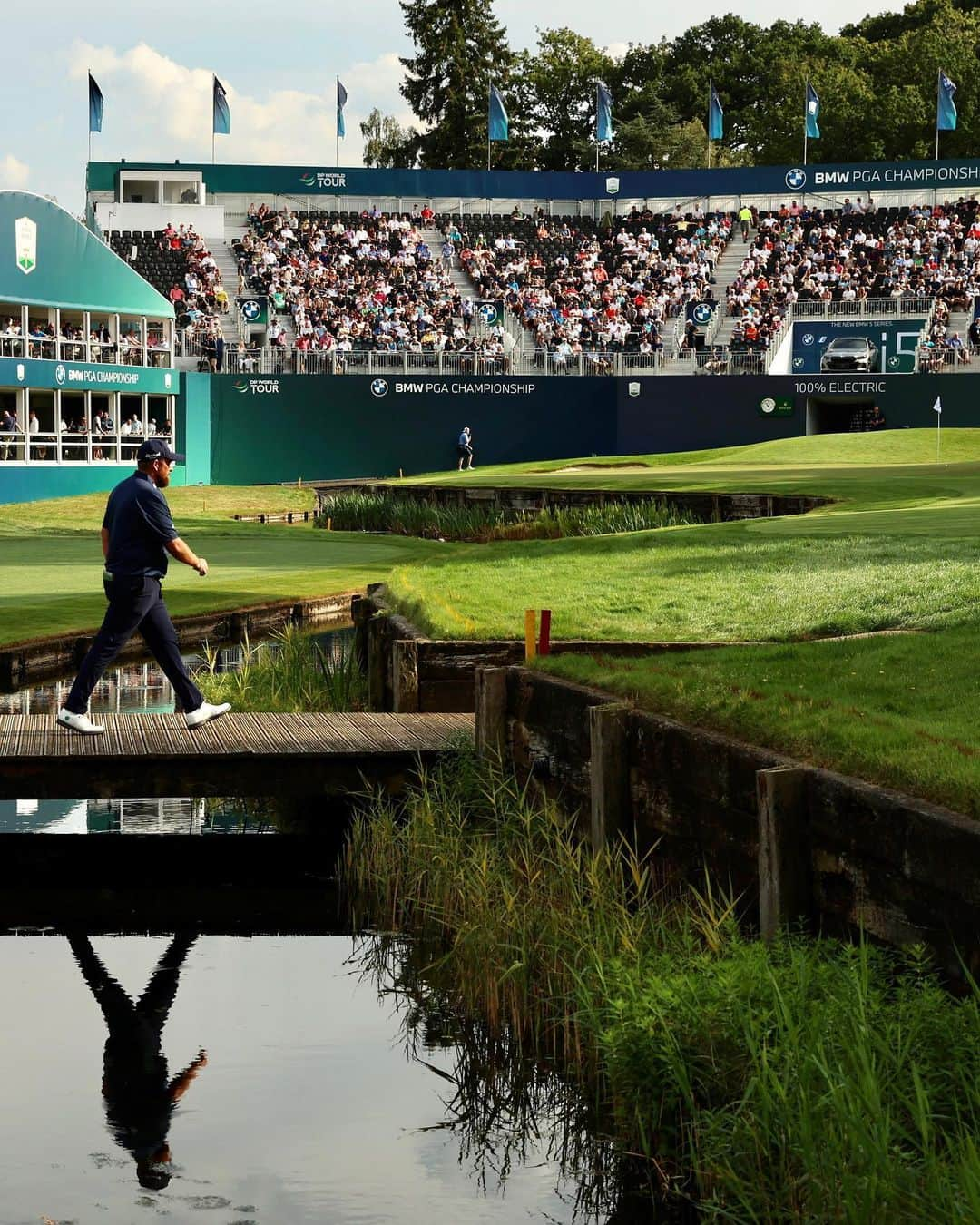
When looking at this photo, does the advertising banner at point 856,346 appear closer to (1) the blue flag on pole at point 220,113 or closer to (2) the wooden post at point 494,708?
(1) the blue flag on pole at point 220,113

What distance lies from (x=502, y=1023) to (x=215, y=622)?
13909 mm

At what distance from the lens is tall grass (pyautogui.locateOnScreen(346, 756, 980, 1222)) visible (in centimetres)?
581

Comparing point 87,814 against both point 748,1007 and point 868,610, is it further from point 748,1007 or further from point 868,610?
point 748,1007

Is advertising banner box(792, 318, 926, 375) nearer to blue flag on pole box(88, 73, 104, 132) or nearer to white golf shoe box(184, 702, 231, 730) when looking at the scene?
blue flag on pole box(88, 73, 104, 132)

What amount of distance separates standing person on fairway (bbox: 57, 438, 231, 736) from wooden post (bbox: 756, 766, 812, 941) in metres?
5.23

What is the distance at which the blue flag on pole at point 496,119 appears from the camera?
2899 inches

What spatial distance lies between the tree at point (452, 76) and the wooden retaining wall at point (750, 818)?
89.5m

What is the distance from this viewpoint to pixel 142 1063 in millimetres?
8773

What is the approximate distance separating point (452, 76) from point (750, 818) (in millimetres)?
94253

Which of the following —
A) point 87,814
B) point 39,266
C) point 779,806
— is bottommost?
point 87,814

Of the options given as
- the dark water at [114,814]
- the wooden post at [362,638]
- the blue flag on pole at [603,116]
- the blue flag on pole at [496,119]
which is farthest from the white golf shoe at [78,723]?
the blue flag on pole at [603,116]

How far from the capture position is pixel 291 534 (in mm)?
37094

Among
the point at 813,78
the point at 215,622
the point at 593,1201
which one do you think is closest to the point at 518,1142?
the point at 593,1201

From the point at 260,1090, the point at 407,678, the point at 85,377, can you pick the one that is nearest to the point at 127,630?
the point at 407,678
